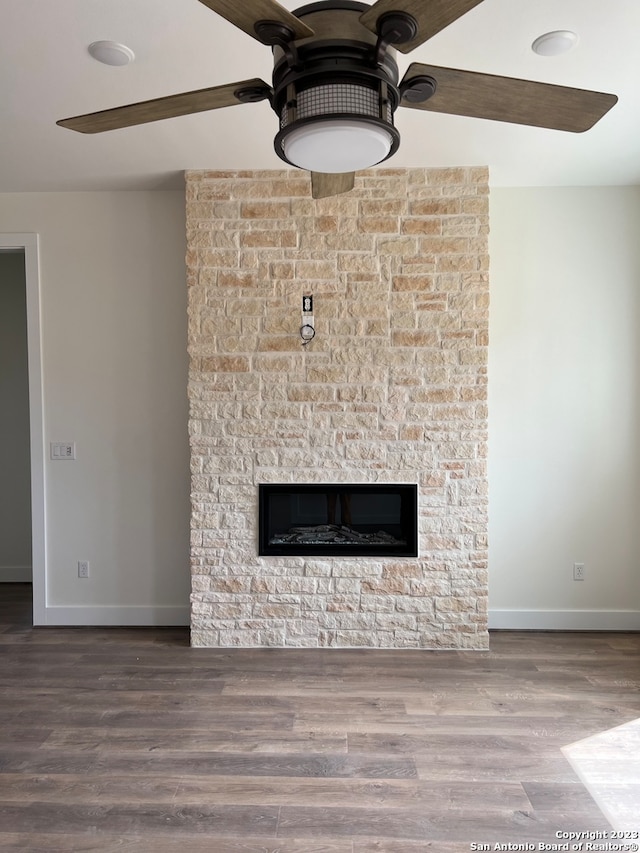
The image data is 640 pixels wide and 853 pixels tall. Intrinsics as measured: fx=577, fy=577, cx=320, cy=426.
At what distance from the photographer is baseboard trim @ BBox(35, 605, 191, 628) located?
3.78m

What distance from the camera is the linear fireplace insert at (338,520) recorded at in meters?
3.43

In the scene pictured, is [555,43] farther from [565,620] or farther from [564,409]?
[565,620]

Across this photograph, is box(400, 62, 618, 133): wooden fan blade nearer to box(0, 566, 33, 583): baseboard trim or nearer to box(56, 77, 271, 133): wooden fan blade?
box(56, 77, 271, 133): wooden fan blade

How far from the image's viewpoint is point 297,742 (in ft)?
8.10

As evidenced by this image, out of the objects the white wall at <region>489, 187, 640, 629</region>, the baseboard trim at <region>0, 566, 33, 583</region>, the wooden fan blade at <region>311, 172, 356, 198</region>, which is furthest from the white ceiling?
the baseboard trim at <region>0, 566, 33, 583</region>

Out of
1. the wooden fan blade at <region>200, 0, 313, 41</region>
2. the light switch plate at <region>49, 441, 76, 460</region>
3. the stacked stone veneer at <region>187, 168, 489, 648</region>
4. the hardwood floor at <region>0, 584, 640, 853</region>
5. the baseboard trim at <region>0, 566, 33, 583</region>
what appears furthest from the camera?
the baseboard trim at <region>0, 566, 33, 583</region>

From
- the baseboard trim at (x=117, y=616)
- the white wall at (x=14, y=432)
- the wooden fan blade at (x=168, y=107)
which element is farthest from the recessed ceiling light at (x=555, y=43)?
the white wall at (x=14, y=432)

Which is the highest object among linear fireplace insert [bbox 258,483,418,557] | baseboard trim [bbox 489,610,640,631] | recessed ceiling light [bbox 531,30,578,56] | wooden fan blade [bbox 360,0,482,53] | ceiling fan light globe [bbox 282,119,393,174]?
recessed ceiling light [bbox 531,30,578,56]

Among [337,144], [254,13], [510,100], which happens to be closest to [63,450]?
[337,144]

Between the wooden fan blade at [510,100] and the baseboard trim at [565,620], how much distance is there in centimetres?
300

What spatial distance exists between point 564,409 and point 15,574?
4498mm

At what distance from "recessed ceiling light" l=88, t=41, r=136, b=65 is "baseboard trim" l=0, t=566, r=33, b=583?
4062 millimetres

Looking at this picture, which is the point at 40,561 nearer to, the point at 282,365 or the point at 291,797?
the point at 282,365

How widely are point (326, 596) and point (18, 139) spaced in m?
2.96
